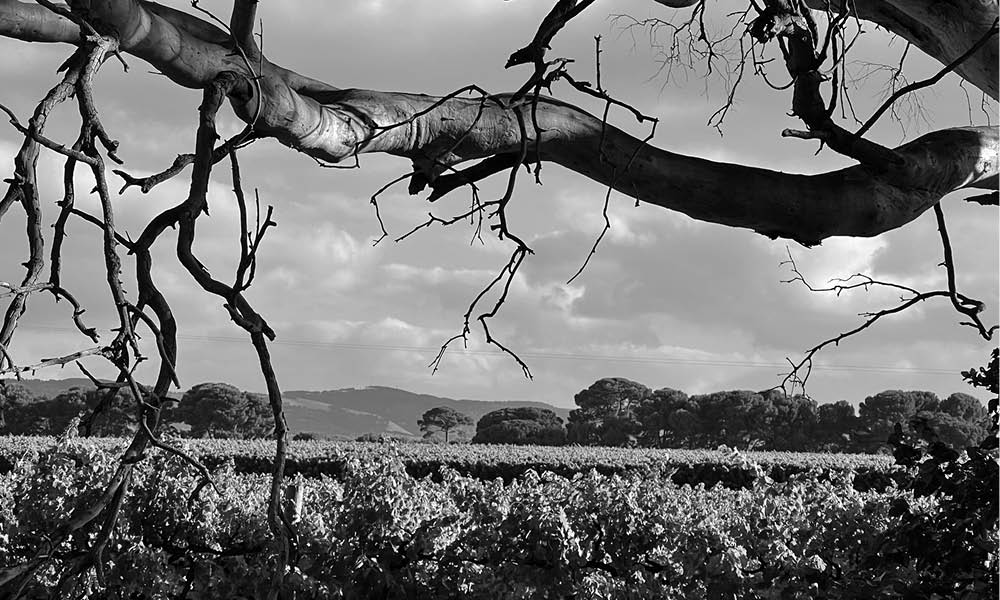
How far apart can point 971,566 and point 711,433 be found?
45.8m

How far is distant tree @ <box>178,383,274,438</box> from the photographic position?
49750 millimetres

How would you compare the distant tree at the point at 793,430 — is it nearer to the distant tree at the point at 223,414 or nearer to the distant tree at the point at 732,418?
the distant tree at the point at 732,418

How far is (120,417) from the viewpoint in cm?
3897

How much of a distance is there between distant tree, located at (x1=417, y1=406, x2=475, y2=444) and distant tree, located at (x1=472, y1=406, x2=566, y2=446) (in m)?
4.80

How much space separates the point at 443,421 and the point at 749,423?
22771 mm

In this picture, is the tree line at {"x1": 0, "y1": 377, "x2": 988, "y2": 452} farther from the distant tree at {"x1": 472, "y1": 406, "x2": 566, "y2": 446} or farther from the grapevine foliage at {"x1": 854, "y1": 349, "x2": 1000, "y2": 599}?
the grapevine foliage at {"x1": 854, "y1": 349, "x2": 1000, "y2": 599}

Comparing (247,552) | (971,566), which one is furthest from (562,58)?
(247,552)

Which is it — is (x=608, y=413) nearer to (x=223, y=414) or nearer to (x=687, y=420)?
(x=687, y=420)

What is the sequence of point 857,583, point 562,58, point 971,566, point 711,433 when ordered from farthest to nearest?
point 711,433 → point 857,583 → point 971,566 → point 562,58

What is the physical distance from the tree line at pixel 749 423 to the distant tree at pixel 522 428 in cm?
7

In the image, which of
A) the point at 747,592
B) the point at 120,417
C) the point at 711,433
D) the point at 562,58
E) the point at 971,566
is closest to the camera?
the point at 562,58

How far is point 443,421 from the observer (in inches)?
2514

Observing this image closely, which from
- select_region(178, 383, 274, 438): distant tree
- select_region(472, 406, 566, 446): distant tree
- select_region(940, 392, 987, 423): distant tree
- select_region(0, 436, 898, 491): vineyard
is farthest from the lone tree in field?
select_region(940, 392, 987, 423): distant tree

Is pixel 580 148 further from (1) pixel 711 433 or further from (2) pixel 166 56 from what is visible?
(1) pixel 711 433
